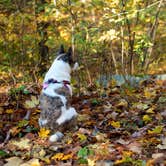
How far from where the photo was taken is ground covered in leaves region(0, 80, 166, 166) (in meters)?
4.71

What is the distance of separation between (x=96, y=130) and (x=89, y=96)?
1.79 m

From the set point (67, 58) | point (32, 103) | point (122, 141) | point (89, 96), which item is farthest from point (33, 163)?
point (89, 96)

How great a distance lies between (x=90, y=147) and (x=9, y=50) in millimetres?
5389

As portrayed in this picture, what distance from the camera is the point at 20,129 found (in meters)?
5.95

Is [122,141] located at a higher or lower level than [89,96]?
higher

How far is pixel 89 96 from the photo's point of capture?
7430mm

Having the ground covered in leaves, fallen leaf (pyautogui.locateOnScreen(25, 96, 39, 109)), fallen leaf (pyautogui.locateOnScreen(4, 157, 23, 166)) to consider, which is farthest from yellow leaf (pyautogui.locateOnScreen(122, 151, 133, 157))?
fallen leaf (pyautogui.locateOnScreen(25, 96, 39, 109))

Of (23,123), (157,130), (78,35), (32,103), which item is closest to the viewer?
(157,130)

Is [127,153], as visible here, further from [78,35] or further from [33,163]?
[78,35]

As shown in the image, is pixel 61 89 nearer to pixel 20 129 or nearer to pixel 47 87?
pixel 47 87

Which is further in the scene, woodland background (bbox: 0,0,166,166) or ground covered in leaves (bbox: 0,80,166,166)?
woodland background (bbox: 0,0,166,166)

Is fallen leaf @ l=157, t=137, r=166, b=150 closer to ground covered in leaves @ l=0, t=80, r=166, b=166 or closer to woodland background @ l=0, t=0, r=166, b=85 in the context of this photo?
ground covered in leaves @ l=0, t=80, r=166, b=166

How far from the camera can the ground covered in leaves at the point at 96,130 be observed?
4.71 meters

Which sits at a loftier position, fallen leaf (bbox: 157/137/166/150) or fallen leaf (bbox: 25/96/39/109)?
fallen leaf (bbox: 157/137/166/150)
